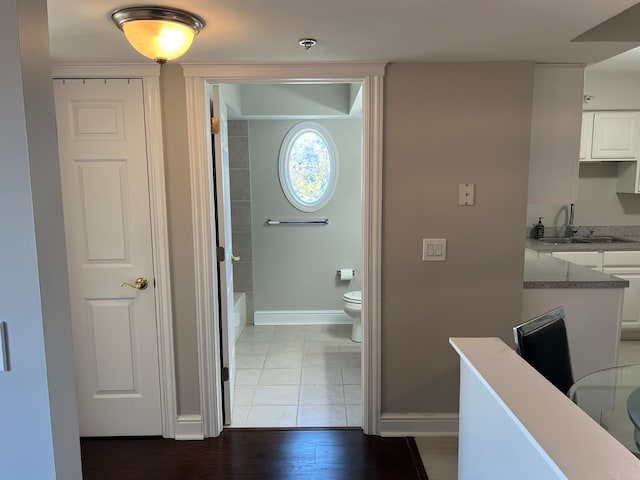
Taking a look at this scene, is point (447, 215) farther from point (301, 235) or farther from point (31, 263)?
point (301, 235)

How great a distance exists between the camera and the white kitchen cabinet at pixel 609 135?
3.88 metres

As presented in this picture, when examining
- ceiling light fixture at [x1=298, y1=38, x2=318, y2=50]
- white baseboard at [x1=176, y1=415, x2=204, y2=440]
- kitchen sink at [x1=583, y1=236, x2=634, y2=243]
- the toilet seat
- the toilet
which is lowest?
white baseboard at [x1=176, y1=415, x2=204, y2=440]

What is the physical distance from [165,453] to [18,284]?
171 centimetres

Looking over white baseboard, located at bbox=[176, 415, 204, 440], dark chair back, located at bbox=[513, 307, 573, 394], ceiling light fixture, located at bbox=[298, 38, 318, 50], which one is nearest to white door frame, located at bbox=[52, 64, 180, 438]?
white baseboard, located at bbox=[176, 415, 204, 440]

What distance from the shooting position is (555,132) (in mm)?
2404

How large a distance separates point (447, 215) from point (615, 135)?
8.55 ft

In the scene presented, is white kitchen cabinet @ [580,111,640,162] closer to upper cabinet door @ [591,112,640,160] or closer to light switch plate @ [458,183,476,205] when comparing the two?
upper cabinet door @ [591,112,640,160]

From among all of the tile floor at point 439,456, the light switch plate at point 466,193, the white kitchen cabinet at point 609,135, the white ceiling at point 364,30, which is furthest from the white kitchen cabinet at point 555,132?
the white kitchen cabinet at point 609,135

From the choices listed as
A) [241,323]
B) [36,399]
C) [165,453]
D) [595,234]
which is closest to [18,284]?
[36,399]

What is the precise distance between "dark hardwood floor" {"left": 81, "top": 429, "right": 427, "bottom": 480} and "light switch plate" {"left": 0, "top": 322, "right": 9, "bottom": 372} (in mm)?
1427

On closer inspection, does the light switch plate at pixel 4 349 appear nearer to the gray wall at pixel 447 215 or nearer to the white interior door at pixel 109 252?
the white interior door at pixel 109 252

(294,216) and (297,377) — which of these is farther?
(294,216)

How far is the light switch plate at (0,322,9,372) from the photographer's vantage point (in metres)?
1.07

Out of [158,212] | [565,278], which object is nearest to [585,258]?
[565,278]
